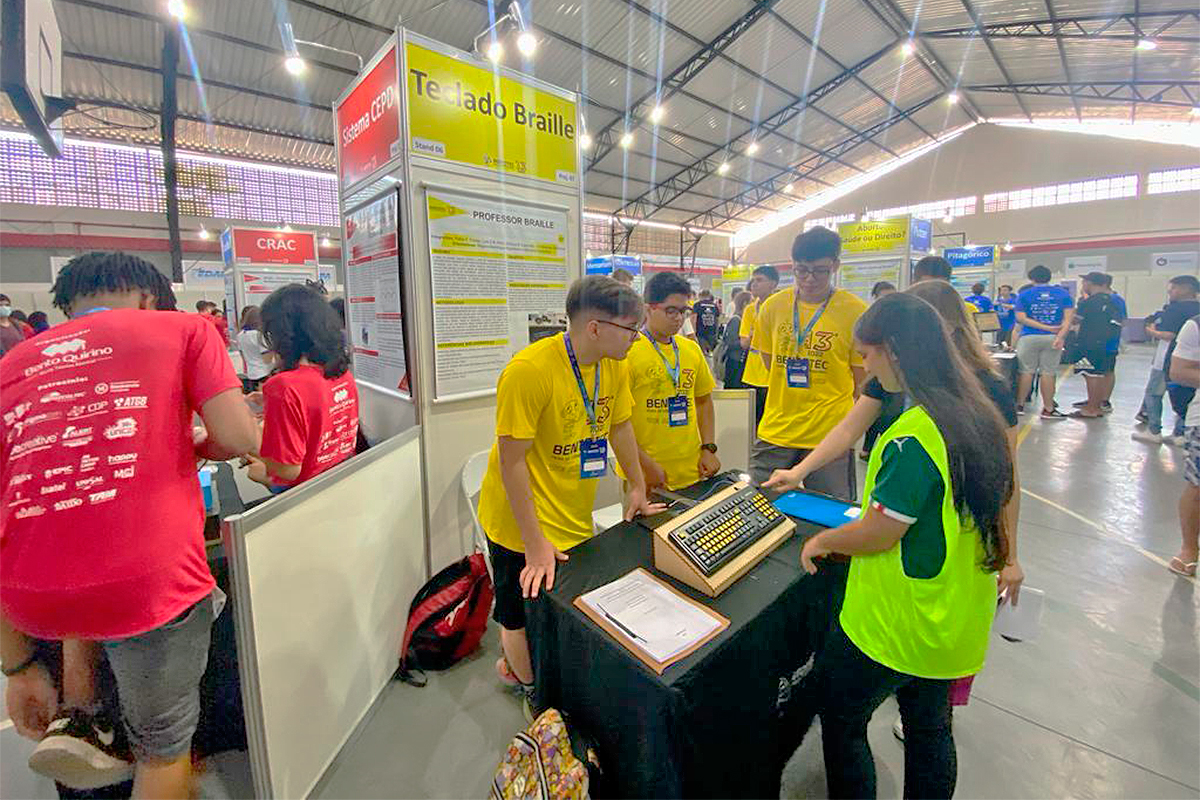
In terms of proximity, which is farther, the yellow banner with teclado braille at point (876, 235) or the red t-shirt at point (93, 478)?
the yellow banner with teclado braille at point (876, 235)

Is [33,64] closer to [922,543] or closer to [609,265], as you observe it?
[922,543]

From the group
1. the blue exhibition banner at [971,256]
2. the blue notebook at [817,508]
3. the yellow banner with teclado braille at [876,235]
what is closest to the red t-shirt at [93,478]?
the blue notebook at [817,508]

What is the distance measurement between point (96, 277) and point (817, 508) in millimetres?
2030

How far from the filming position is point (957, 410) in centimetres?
102

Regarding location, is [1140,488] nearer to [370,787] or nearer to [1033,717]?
[1033,717]

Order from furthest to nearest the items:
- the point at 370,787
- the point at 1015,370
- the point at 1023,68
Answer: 1. the point at 1023,68
2. the point at 1015,370
3. the point at 370,787

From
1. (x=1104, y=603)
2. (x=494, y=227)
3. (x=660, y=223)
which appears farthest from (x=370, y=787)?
(x=660, y=223)

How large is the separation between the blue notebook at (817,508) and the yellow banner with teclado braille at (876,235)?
5.92 meters

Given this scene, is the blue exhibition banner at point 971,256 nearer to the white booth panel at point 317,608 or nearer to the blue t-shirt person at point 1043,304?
the blue t-shirt person at point 1043,304

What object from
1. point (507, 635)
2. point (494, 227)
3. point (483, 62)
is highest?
point (483, 62)

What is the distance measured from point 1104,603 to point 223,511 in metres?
3.72

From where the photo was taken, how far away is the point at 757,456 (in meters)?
2.40

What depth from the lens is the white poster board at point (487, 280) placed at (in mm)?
2191

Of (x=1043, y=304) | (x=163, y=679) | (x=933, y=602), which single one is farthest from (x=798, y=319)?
(x=1043, y=304)
